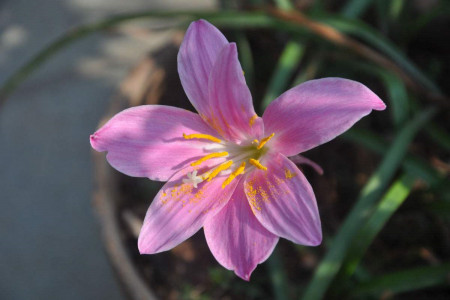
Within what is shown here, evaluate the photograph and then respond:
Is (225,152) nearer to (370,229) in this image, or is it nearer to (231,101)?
(231,101)

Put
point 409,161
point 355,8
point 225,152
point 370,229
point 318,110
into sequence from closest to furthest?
point 318,110
point 225,152
point 370,229
point 409,161
point 355,8

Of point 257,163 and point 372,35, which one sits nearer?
point 257,163

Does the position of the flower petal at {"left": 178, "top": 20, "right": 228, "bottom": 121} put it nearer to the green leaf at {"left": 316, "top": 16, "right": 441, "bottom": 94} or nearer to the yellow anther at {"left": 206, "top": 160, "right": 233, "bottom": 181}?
Result: the yellow anther at {"left": 206, "top": 160, "right": 233, "bottom": 181}

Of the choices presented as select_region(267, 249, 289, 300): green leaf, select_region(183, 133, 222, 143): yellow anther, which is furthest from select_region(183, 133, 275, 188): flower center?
select_region(267, 249, 289, 300): green leaf

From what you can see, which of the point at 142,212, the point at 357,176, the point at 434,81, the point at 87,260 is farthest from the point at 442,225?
the point at 87,260

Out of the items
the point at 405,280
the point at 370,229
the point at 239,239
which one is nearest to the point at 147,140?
the point at 239,239

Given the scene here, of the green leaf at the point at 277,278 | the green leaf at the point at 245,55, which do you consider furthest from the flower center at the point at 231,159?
the green leaf at the point at 245,55

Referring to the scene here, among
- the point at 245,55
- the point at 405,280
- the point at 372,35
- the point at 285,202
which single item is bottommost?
the point at 405,280

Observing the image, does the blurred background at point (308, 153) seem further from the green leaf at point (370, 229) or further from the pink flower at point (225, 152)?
the pink flower at point (225, 152)
